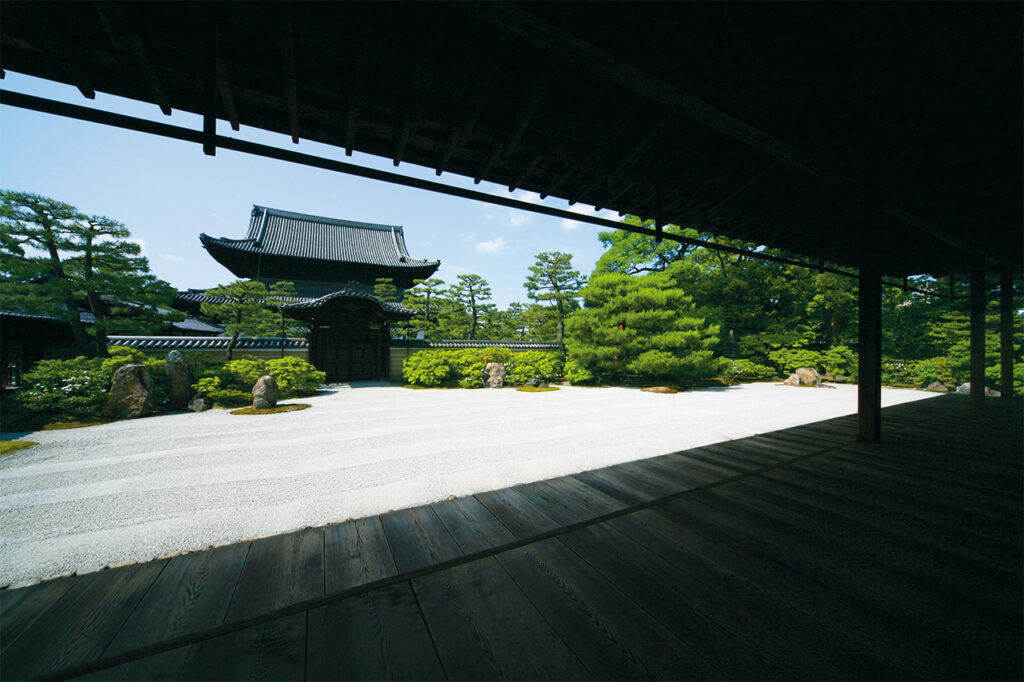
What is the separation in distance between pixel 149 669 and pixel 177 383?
26.8 feet

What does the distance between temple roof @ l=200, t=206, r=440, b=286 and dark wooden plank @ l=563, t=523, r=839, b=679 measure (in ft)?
52.4

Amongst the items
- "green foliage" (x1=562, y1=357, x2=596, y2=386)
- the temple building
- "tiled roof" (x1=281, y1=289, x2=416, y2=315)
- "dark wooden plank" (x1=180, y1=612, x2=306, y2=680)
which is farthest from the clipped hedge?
"dark wooden plank" (x1=180, y1=612, x2=306, y2=680)

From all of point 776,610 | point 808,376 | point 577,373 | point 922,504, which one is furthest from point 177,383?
point 808,376

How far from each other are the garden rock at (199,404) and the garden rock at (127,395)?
24.7 inches

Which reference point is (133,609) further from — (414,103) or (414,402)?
(414,402)

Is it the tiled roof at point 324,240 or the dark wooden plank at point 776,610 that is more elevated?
the tiled roof at point 324,240

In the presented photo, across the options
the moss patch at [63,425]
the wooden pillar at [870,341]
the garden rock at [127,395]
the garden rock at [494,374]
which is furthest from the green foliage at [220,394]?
the wooden pillar at [870,341]

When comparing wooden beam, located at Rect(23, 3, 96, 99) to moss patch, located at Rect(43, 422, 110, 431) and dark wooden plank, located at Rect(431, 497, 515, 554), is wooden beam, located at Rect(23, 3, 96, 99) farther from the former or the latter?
moss patch, located at Rect(43, 422, 110, 431)

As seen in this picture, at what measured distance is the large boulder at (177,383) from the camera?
6797 mm

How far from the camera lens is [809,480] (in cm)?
231

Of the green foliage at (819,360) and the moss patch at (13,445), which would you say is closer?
the moss patch at (13,445)

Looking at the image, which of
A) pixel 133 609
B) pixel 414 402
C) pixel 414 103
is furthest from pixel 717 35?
pixel 414 402

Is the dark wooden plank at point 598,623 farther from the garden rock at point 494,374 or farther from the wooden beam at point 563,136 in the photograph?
the garden rock at point 494,374

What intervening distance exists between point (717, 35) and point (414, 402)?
7.98m
